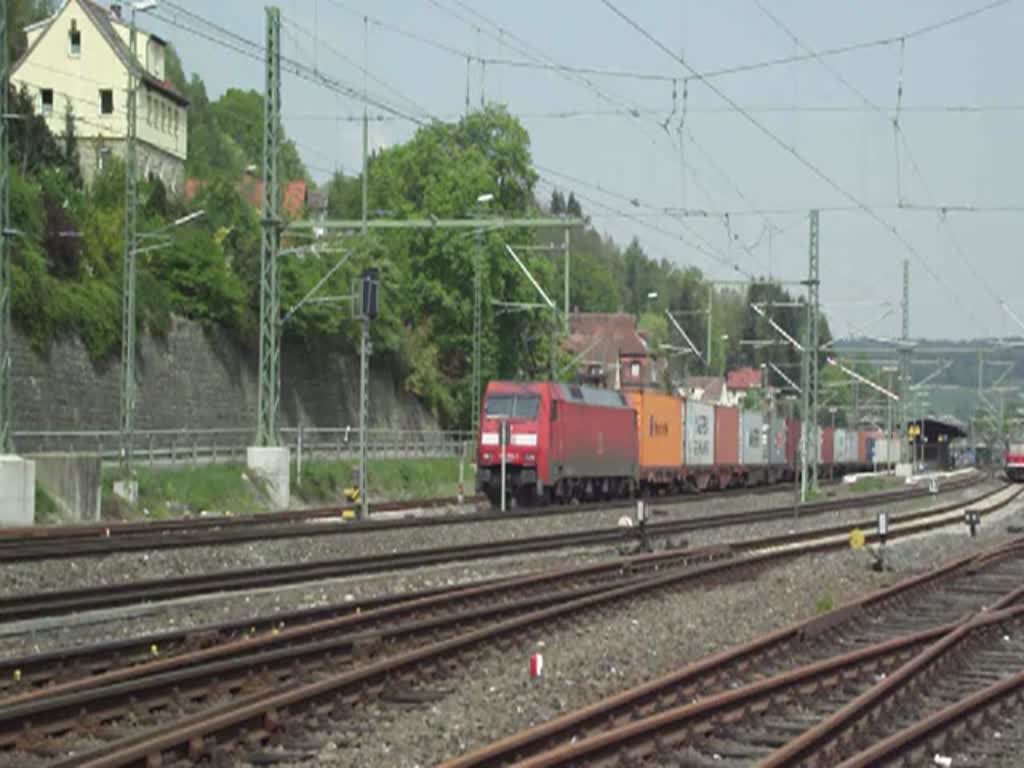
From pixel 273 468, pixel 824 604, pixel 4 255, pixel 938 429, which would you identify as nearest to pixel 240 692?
pixel 824 604

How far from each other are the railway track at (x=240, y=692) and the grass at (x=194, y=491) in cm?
2149

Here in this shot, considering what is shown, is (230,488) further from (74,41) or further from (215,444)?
(74,41)

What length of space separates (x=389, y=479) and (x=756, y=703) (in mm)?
40102

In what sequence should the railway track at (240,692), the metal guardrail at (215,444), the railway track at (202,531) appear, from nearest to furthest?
the railway track at (240,692)
the railway track at (202,531)
the metal guardrail at (215,444)

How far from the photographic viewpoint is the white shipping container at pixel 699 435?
5612 centimetres

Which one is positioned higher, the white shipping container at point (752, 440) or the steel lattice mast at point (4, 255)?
the steel lattice mast at point (4, 255)

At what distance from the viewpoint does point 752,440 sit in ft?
219

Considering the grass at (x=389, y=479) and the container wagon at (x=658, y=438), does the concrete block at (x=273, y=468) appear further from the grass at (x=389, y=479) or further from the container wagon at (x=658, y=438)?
the container wagon at (x=658, y=438)

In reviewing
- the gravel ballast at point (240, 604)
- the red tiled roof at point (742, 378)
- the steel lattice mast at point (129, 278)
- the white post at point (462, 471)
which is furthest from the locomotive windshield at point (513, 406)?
the red tiled roof at point (742, 378)

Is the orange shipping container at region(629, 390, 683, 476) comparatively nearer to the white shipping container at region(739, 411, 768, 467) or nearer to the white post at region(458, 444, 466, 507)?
the white post at region(458, 444, 466, 507)

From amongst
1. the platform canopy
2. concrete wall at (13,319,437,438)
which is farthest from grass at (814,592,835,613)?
the platform canopy

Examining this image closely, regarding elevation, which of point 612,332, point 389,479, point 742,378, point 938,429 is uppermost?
point 612,332

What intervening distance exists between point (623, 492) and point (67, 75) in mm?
46857

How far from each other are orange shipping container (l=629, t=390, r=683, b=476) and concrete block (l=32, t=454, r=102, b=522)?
1972cm
